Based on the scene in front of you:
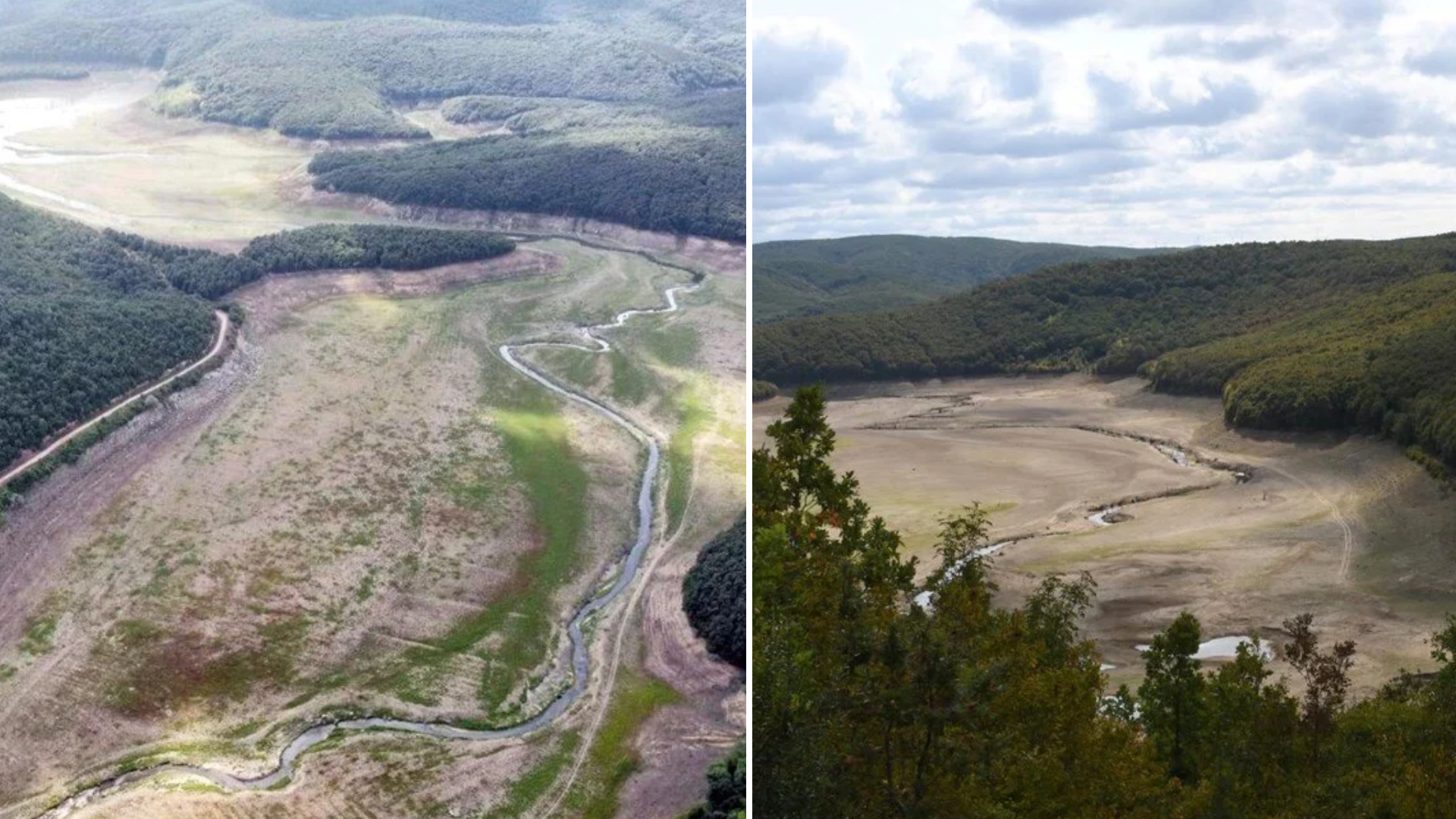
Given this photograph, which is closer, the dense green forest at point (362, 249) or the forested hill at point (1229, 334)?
the dense green forest at point (362, 249)

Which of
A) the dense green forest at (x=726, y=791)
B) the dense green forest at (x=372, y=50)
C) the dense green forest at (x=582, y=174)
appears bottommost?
the dense green forest at (x=726, y=791)

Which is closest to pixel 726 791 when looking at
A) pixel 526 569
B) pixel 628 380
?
pixel 526 569

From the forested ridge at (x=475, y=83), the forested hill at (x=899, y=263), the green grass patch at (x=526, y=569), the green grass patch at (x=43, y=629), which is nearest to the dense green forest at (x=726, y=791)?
the green grass patch at (x=526, y=569)

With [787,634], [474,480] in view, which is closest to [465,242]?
Answer: [474,480]

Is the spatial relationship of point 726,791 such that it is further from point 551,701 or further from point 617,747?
point 551,701

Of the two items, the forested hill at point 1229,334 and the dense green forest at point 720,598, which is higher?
the forested hill at point 1229,334

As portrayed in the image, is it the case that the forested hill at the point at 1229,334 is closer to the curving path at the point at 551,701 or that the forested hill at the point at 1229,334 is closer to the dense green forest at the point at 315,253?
the curving path at the point at 551,701
